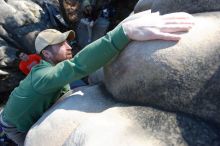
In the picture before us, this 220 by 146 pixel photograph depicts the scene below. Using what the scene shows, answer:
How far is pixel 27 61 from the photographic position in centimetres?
690

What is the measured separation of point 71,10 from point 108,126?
20.4ft

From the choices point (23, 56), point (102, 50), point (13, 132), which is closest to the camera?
point (102, 50)

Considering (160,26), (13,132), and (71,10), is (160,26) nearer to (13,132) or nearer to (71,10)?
(13,132)

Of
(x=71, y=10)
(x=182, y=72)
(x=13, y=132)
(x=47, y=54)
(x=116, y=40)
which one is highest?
(x=116, y=40)

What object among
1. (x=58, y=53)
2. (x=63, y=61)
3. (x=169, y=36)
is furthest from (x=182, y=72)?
(x=58, y=53)

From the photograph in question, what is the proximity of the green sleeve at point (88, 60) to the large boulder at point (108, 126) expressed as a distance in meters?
0.25

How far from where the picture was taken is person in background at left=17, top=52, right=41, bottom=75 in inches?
261

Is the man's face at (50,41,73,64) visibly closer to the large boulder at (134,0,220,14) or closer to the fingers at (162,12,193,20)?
the large boulder at (134,0,220,14)

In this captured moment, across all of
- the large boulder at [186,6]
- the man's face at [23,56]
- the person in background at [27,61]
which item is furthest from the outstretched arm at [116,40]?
the man's face at [23,56]

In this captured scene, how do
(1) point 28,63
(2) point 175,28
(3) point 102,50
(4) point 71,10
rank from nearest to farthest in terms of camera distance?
1. (2) point 175,28
2. (3) point 102,50
3. (1) point 28,63
4. (4) point 71,10

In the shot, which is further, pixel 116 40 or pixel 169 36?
pixel 116 40

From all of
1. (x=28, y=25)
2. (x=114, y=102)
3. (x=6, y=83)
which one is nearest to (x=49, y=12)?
(x=28, y=25)

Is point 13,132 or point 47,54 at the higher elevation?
point 47,54

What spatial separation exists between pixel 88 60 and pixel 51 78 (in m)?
0.31
